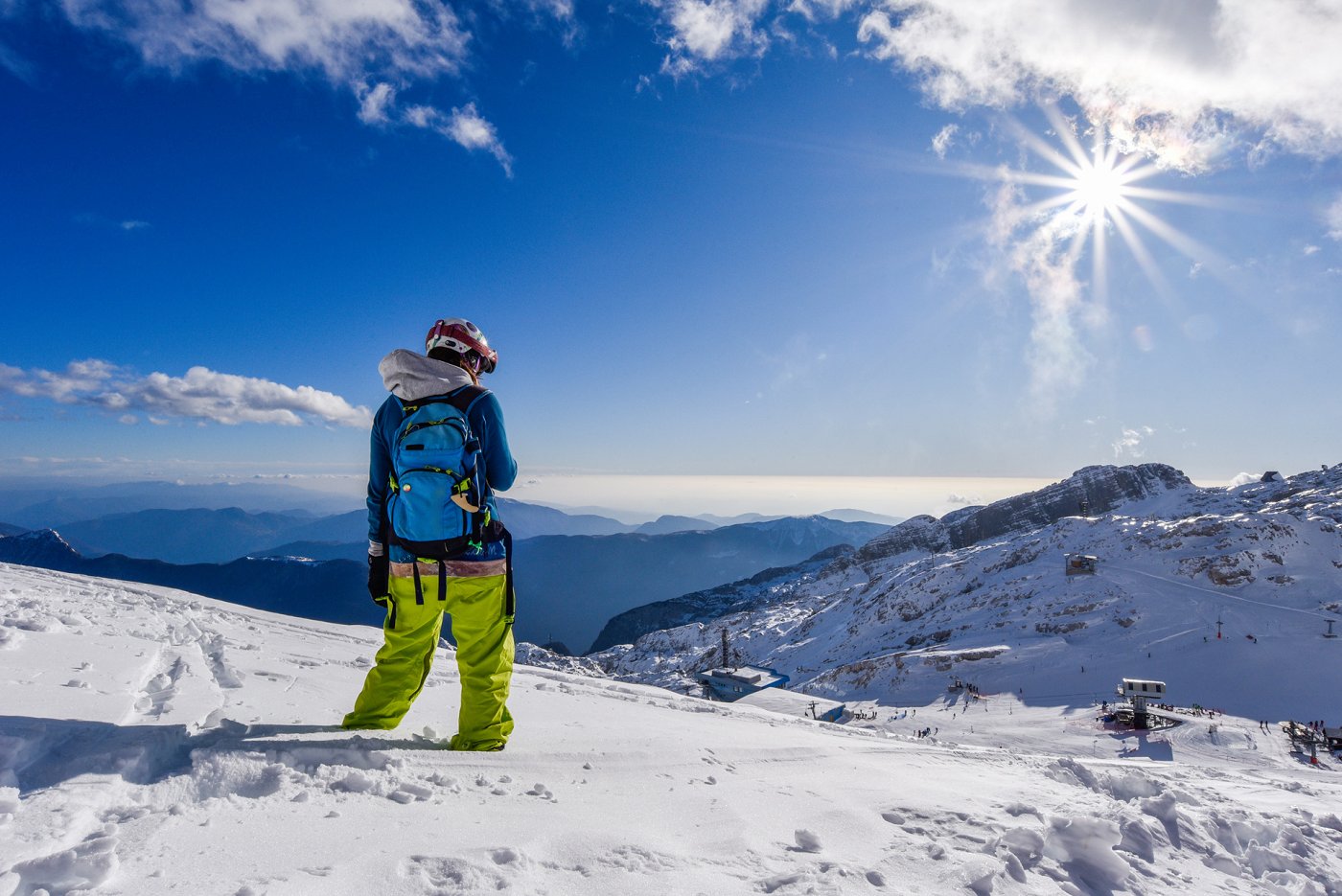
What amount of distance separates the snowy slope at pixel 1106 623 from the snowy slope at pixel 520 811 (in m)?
48.4

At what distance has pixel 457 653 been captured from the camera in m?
4.03

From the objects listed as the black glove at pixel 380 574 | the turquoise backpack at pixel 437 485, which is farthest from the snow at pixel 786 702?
the turquoise backpack at pixel 437 485

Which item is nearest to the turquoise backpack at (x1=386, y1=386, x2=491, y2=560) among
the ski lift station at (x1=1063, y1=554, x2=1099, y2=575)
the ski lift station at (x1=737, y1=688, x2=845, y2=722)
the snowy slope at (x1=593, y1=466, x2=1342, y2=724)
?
the ski lift station at (x1=737, y1=688, x2=845, y2=722)

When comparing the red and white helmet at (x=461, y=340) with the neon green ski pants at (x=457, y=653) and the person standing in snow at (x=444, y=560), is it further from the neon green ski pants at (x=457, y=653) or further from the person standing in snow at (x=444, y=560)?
the neon green ski pants at (x=457, y=653)

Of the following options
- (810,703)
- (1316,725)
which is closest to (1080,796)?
(810,703)

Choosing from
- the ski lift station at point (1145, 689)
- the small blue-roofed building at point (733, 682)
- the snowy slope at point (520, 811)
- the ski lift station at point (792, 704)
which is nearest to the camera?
the snowy slope at point (520, 811)

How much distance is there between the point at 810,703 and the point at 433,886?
45820 mm

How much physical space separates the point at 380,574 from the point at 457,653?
107cm

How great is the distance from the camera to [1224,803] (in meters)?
4.38

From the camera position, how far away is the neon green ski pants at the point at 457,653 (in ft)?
13.1

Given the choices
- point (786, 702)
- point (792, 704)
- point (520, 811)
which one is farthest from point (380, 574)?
point (786, 702)

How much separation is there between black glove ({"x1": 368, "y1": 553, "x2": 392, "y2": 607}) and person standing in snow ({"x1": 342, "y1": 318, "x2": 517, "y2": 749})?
0.07 meters

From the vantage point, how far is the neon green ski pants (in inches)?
157

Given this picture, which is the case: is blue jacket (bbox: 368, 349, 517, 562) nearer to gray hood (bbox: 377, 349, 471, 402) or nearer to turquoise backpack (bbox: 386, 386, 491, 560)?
gray hood (bbox: 377, 349, 471, 402)
